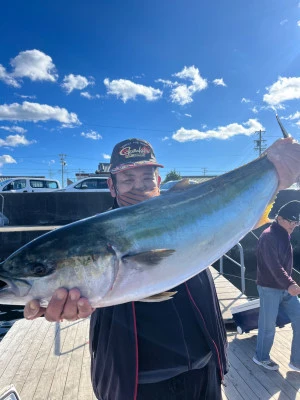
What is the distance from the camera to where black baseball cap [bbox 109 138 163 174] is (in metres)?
2.14

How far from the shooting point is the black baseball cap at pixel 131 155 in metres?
2.14

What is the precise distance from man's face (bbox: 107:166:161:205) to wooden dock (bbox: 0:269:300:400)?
3.06 meters

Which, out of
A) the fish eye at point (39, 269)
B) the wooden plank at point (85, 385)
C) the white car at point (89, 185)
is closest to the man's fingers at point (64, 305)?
the fish eye at point (39, 269)

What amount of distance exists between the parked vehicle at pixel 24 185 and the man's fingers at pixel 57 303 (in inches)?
831

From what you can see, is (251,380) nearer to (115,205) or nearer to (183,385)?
(183,385)

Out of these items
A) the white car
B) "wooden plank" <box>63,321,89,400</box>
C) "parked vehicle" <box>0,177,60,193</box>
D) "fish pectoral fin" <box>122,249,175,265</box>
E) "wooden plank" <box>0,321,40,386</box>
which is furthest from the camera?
"parked vehicle" <box>0,177,60,193</box>

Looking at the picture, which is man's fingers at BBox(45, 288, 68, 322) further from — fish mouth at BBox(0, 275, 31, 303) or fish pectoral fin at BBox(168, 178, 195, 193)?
fish pectoral fin at BBox(168, 178, 195, 193)

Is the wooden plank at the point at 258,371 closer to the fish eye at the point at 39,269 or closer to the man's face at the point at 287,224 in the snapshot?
the man's face at the point at 287,224

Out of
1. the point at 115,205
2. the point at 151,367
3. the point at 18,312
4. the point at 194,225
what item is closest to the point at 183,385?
the point at 151,367

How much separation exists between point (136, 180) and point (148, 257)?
28.8 inches

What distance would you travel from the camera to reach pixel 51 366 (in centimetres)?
439

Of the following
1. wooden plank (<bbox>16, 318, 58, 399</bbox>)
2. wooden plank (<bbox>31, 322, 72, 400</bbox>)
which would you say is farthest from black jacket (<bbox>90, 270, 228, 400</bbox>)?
wooden plank (<bbox>16, 318, 58, 399</bbox>)

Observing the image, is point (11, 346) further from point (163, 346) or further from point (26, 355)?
point (163, 346)

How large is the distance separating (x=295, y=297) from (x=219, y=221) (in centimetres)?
330
